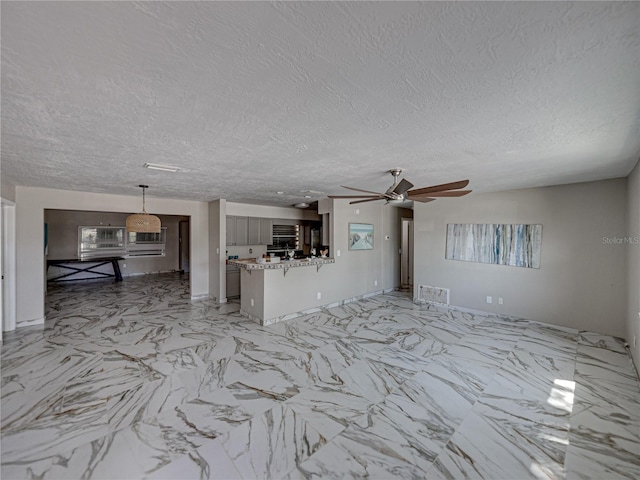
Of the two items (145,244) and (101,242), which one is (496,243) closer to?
(145,244)

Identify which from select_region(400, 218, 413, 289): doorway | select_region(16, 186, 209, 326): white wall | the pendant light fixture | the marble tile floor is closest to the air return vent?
the marble tile floor

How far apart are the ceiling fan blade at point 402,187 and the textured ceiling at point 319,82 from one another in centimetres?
25

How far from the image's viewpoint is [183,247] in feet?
35.0

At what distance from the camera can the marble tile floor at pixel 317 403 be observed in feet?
5.91

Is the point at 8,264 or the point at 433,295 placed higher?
the point at 8,264

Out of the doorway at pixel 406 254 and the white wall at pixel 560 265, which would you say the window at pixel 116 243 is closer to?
the doorway at pixel 406 254

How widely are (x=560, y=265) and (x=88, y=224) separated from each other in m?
12.4

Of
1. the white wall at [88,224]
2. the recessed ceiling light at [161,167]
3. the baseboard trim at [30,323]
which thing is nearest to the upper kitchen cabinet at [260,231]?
the recessed ceiling light at [161,167]

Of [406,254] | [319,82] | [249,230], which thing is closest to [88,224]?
[249,230]

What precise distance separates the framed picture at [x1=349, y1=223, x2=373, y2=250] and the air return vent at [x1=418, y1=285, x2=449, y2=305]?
5.03 ft

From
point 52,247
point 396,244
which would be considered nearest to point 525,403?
point 396,244

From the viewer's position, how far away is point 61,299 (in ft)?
20.5

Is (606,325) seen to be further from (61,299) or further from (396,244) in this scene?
(61,299)

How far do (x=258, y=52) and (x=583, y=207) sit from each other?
207 inches
